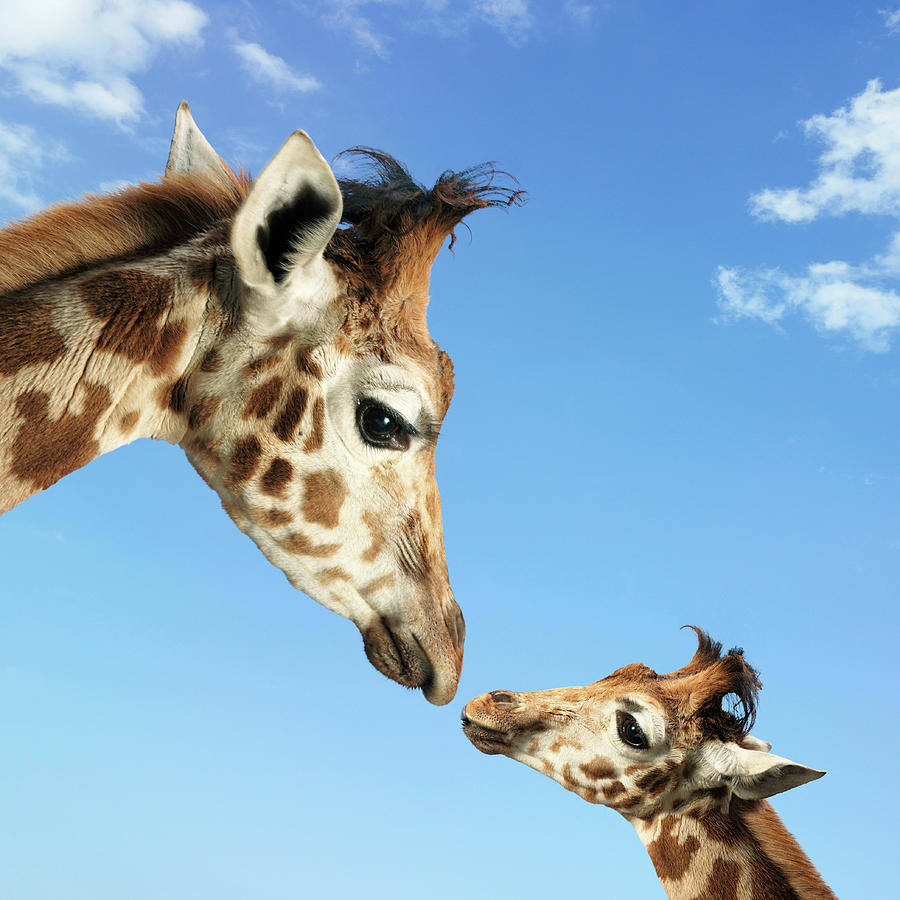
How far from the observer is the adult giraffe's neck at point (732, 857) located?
6.94 m

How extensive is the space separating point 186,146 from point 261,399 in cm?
191

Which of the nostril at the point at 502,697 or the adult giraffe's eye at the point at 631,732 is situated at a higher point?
the nostril at the point at 502,697

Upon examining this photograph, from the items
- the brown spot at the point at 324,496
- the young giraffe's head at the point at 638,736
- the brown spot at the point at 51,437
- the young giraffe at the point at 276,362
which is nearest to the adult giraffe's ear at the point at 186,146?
the young giraffe at the point at 276,362

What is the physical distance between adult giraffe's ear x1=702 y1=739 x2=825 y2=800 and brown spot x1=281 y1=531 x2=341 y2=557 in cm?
388

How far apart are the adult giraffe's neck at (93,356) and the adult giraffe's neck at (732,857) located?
577 centimetres

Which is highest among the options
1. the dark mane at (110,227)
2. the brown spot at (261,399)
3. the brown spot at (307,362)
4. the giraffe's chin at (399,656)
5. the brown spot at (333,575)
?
the dark mane at (110,227)

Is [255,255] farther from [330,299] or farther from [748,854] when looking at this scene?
[748,854]

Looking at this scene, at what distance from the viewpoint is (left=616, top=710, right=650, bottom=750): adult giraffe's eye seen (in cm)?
727

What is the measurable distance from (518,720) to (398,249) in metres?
4.65

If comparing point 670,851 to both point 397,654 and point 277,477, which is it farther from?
point 277,477

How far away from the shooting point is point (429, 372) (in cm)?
453

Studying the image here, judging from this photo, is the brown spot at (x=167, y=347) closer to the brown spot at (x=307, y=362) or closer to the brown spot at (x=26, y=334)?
the brown spot at (x=26, y=334)

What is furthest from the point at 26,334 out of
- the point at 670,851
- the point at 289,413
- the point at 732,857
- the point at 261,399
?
the point at 732,857

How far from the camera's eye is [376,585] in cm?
455
